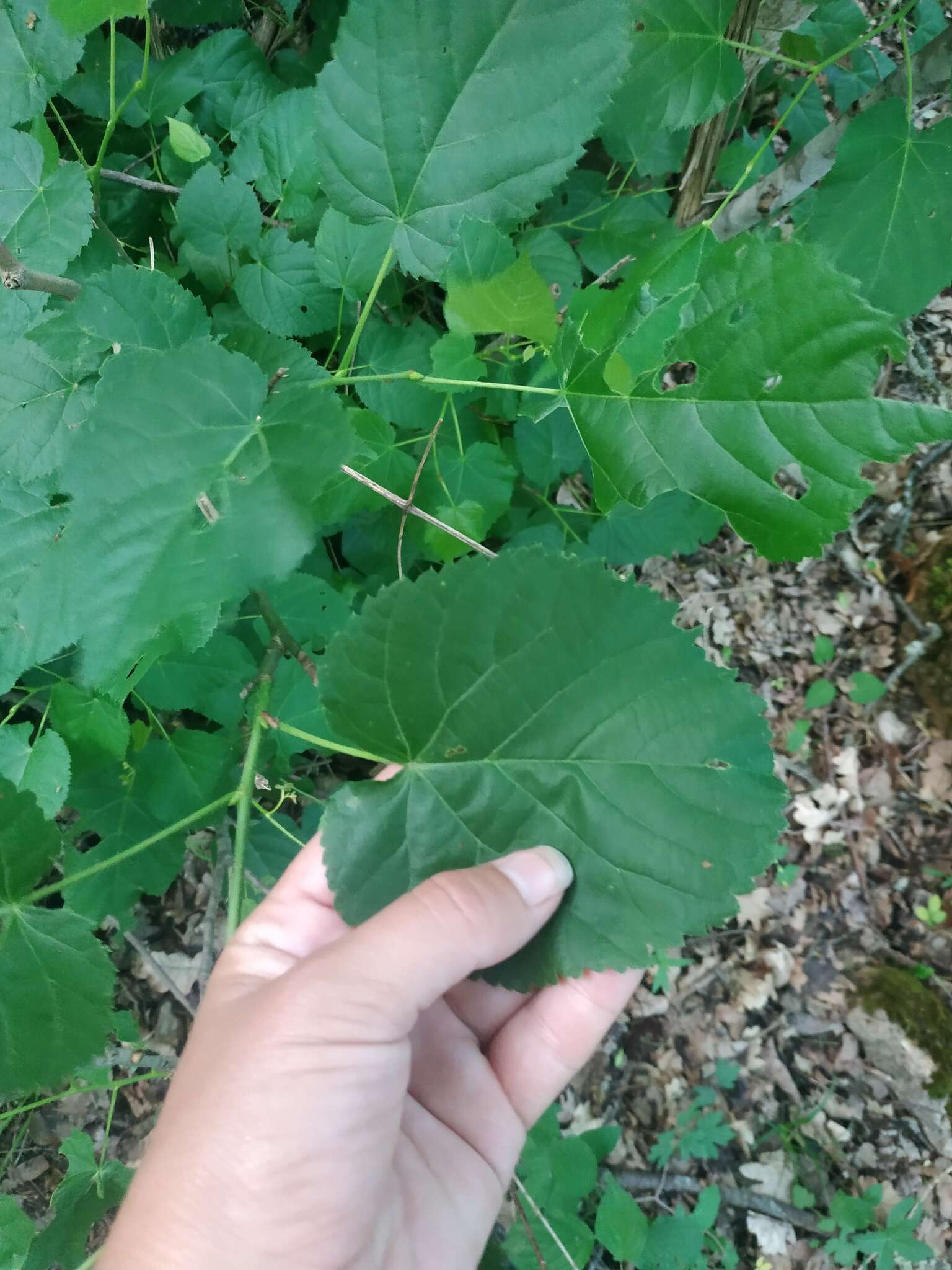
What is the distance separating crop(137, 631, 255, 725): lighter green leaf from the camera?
1.34 metres

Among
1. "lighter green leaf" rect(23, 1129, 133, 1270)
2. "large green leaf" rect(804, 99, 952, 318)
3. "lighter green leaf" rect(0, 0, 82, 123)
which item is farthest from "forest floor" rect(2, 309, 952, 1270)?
"lighter green leaf" rect(0, 0, 82, 123)

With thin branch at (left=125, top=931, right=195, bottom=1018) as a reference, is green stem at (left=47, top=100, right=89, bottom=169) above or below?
above

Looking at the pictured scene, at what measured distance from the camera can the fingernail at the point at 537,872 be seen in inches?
31.4

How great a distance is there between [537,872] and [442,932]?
4.9 inches

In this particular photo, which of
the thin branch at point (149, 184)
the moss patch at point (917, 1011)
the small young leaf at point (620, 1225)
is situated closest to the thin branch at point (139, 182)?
the thin branch at point (149, 184)

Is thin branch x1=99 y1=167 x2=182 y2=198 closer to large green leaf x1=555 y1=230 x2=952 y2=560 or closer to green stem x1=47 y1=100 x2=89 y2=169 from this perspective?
green stem x1=47 y1=100 x2=89 y2=169

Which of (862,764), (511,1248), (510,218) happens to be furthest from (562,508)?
(511,1248)

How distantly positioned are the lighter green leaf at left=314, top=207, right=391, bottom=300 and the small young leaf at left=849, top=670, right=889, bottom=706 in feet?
6.04

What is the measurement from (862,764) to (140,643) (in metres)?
2.20

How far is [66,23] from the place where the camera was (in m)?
0.92

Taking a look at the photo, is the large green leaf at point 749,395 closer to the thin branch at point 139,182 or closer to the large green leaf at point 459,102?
the large green leaf at point 459,102

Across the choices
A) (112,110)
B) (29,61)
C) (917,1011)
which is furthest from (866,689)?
(29,61)

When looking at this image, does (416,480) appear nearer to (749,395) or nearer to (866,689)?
(749,395)

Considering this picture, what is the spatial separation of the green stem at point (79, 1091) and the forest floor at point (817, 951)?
0.11 ft
